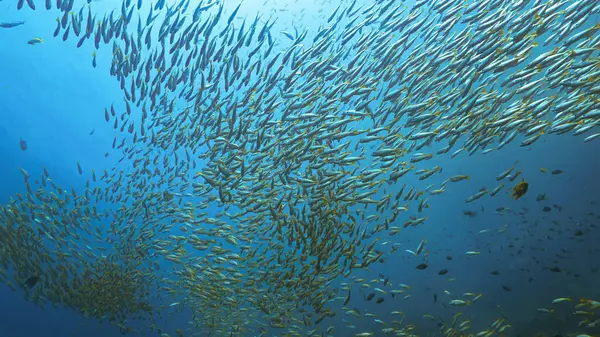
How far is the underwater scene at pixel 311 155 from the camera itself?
6.35 meters

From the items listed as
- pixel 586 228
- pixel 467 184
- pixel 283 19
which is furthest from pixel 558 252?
pixel 283 19

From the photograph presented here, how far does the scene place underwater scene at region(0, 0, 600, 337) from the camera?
6348 mm

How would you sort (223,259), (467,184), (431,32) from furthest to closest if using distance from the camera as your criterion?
(467,184) → (223,259) → (431,32)

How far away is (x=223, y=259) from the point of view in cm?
923

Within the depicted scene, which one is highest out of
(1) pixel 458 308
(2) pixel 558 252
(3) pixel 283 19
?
(3) pixel 283 19

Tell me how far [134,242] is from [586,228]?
1939cm

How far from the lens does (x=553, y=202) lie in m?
15.6

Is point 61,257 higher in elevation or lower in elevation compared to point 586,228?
higher

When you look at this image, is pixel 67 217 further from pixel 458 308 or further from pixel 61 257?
pixel 458 308

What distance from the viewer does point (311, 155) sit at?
26.0ft

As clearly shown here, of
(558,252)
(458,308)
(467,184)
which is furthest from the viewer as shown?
(458,308)

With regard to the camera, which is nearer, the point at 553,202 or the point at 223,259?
the point at 223,259

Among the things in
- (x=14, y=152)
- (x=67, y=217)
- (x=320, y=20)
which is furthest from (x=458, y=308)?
(x=14, y=152)

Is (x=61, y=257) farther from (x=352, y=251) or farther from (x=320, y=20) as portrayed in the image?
(x=320, y=20)
